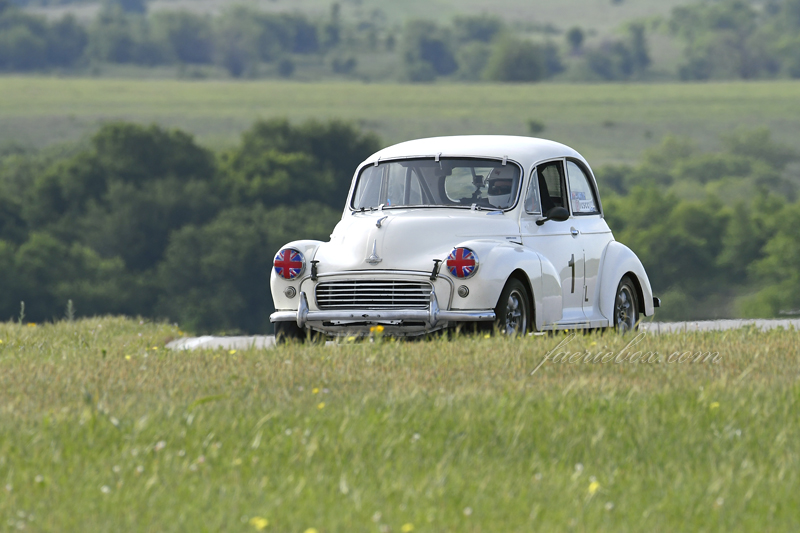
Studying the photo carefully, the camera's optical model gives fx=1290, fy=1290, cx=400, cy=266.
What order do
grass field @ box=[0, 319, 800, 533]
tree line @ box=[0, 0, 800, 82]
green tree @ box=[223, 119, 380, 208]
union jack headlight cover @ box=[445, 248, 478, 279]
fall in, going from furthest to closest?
tree line @ box=[0, 0, 800, 82]
green tree @ box=[223, 119, 380, 208]
union jack headlight cover @ box=[445, 248, 478, 279]
grass field @ box=[0, 319, 800, 533]

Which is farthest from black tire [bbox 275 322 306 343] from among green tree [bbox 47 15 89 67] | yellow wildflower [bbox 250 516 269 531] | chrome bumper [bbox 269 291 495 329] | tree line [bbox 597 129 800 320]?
green tree [bbox 47 15 89 67]

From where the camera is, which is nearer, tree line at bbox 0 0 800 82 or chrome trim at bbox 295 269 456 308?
chrome trim at bbox 295 269 456 308

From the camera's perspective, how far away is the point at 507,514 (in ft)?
17.2

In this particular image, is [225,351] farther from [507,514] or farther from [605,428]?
[507,514]

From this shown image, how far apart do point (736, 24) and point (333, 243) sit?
197 metres

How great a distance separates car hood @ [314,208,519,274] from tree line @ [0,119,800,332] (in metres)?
59.8

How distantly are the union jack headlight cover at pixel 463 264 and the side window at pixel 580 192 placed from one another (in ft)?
6.56

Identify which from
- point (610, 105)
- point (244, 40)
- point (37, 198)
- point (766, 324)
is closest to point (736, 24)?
point (610, 105)

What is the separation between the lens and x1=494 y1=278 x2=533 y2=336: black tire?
9727 mm

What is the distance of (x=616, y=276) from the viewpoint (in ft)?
37.3

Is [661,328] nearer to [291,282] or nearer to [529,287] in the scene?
[529,287]

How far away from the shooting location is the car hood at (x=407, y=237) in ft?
32.3

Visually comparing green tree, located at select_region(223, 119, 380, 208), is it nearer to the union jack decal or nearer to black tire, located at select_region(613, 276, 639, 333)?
black tire, located at select_region(613, 276, 639, 333)

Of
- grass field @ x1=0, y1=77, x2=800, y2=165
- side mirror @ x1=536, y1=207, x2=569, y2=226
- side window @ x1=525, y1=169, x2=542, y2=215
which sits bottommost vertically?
side mirror @ x1=536, y1=207, x2=569, y2=226
